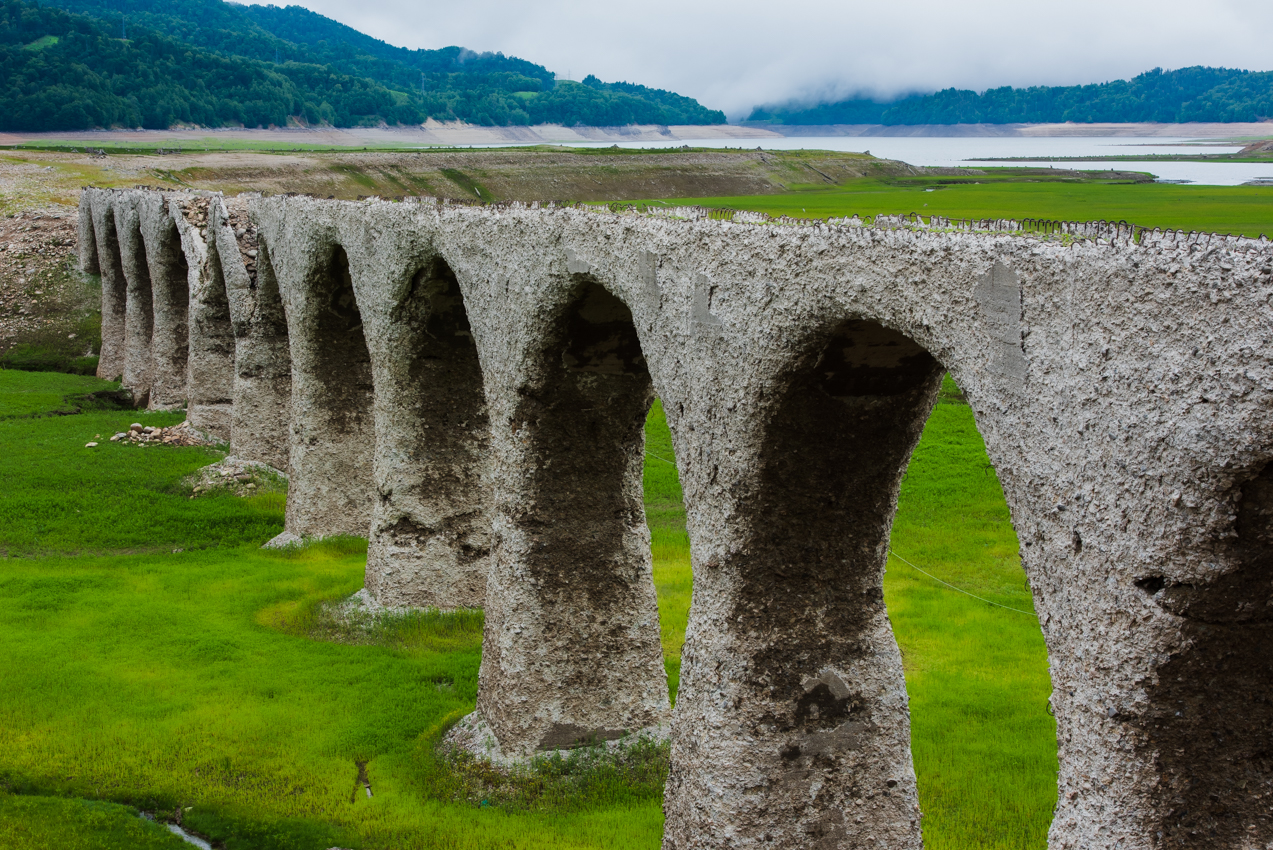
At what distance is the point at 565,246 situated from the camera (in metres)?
10.2

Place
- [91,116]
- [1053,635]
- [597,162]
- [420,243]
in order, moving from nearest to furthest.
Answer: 1. [1053,635]
2. [420,243]
3. [597,162]
4. [91,116]

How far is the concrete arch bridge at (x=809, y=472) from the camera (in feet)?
16.8

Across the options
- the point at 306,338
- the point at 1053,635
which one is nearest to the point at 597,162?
the point at 306,338

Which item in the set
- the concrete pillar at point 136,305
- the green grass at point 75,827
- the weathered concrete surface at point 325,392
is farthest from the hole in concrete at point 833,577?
the concrete pillar at point 136,305

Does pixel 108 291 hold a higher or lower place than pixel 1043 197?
lower

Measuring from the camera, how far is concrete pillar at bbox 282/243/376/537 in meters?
17.4

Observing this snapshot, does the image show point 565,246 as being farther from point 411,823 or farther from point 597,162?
point 597,162

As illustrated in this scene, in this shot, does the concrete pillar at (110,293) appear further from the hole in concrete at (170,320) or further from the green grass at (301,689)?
the green grass at (301,689)

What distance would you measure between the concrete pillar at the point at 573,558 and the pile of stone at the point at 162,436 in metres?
15.6

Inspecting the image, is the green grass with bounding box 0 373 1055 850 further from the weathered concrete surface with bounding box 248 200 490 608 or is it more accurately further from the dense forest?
the dense forest

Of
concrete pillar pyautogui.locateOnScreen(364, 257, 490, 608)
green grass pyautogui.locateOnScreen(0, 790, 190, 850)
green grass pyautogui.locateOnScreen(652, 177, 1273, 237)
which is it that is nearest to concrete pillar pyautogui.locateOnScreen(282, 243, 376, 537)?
concrete pillar pyautogui.locateOnScreen(364, 257, 490, 608)

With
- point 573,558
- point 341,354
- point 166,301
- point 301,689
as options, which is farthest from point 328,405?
point 166,301

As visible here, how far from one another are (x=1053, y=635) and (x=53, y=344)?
3606 centimetres

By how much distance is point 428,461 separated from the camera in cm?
1511
